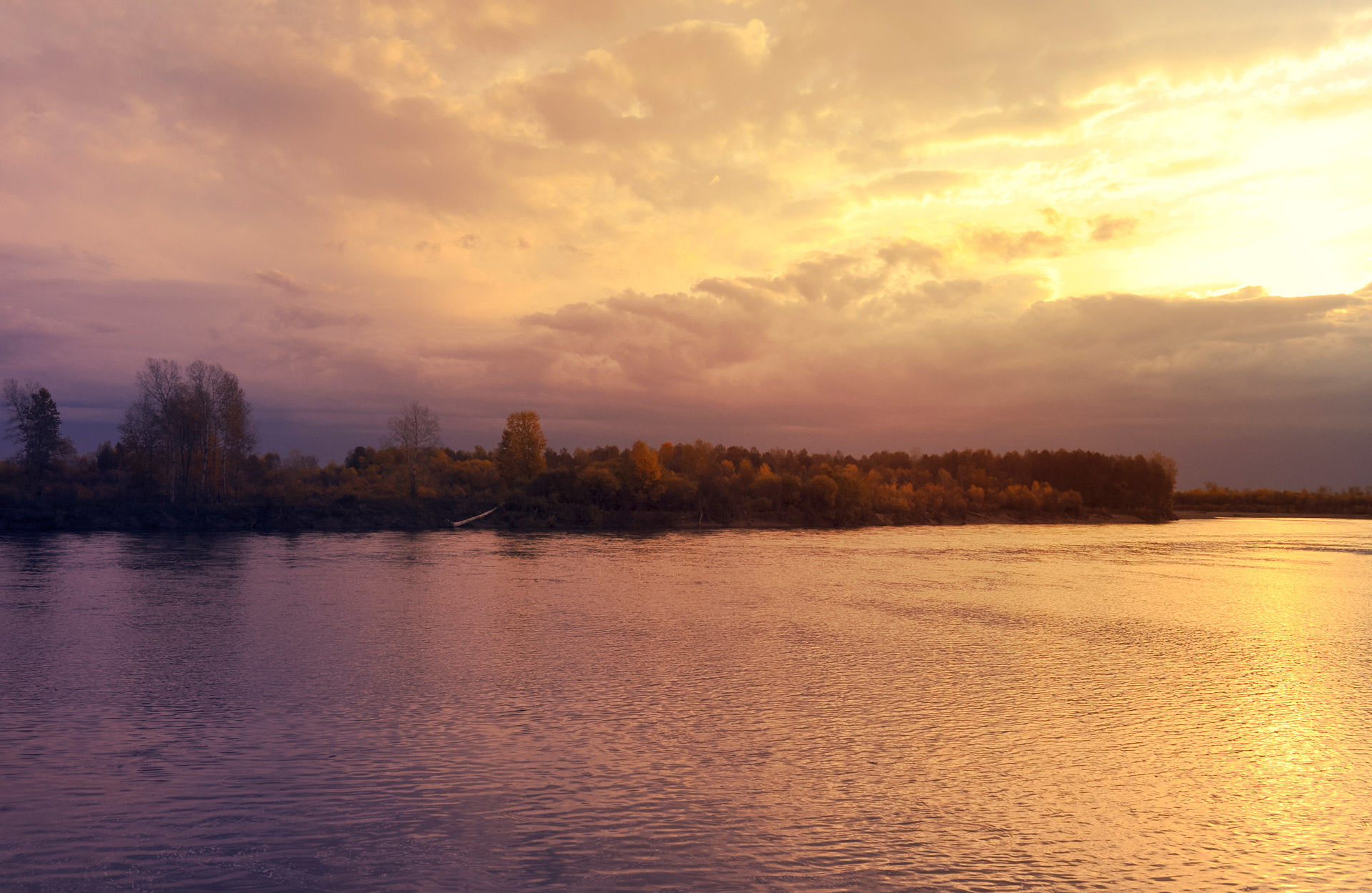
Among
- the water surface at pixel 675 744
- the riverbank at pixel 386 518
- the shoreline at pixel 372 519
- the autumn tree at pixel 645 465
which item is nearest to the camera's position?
the water surface at pixel 675 744

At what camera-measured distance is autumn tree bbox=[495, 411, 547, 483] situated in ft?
279

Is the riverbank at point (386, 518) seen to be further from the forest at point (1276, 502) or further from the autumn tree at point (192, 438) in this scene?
the forest at point (1276, 502)

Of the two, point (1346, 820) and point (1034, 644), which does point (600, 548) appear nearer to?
point (1034, 644)

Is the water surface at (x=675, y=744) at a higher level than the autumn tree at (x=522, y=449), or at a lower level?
lower

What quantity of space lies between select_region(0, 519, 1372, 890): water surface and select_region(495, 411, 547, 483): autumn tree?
6170 cm

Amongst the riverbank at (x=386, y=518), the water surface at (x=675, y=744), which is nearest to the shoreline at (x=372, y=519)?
the riverbank at (x=386, y=518)

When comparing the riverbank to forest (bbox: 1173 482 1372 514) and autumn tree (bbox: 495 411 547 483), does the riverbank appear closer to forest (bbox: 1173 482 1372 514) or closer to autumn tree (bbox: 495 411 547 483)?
autumn tree (bbox: 495 411 547 483)

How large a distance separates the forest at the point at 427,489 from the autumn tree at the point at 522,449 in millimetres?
151

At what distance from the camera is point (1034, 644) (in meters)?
17.0

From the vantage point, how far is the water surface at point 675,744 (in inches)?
254

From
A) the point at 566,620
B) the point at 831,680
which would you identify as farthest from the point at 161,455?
the point at 831,680

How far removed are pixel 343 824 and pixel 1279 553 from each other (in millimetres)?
55719

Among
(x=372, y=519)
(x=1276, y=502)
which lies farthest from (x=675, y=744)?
(x=1276, y=502)

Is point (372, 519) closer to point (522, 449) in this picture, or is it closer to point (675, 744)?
point (522, 449)
